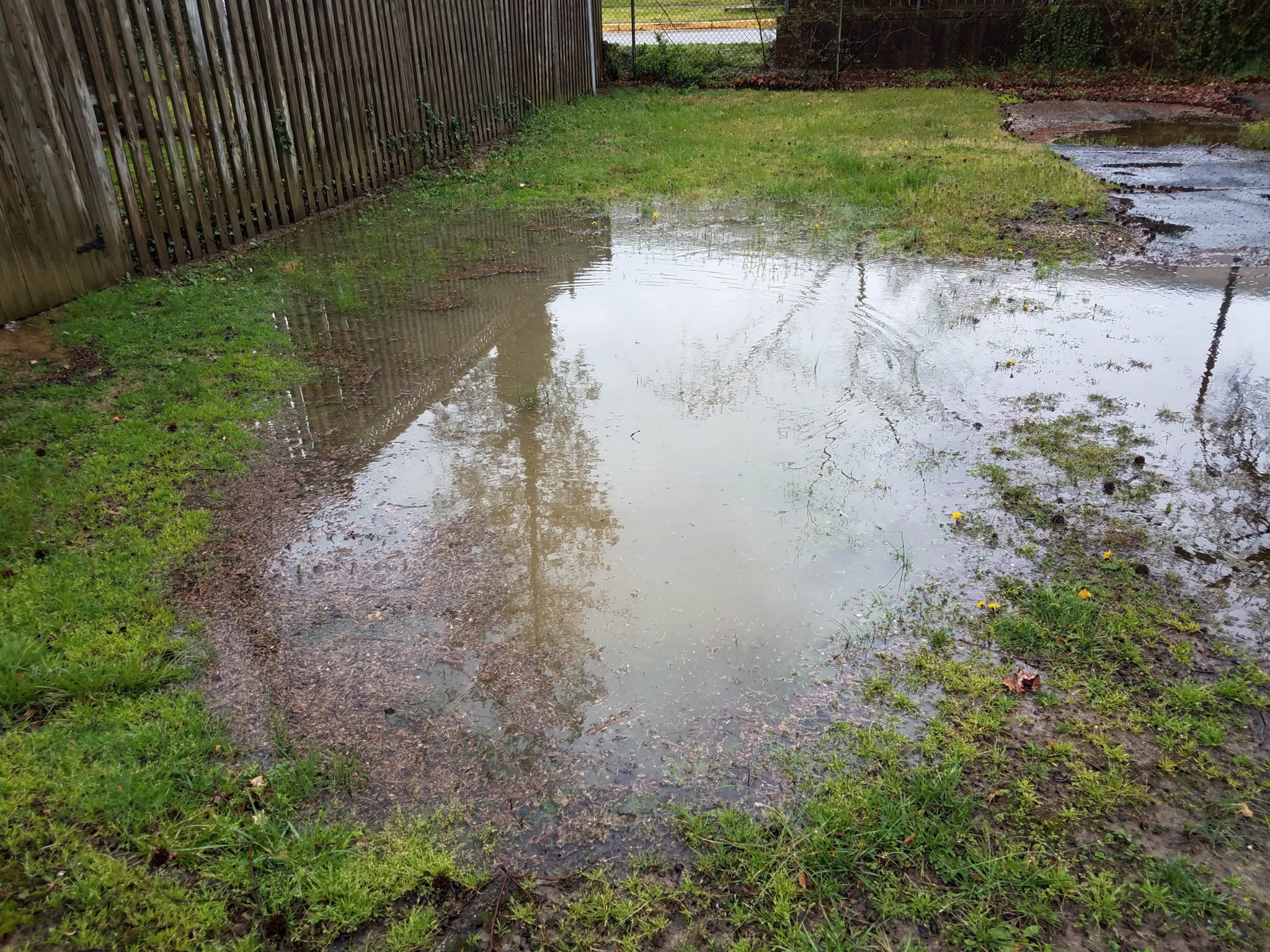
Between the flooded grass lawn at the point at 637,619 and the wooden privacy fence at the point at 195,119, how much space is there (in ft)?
1.86

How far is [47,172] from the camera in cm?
541

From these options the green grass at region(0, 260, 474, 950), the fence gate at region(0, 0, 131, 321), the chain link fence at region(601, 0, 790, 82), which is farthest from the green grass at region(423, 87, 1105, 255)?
the green grass at region(0, 260, 474, 950)

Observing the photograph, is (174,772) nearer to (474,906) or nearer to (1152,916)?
(474,906)

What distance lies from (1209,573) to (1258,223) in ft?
20.8

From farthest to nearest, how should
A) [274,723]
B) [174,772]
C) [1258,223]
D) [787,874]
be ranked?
[1258,223] < [274,723] < [174,772] < [787,874]

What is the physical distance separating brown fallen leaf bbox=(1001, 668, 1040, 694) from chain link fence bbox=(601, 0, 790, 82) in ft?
55.7

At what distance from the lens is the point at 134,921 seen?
210 centimetres

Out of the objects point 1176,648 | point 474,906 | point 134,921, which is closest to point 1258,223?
point 1176,648

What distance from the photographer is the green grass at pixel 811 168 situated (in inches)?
326

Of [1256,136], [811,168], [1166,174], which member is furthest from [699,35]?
[1166,174]

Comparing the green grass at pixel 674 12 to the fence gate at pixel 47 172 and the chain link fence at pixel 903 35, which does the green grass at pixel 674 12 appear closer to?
the chain link fence at pixel 903 35

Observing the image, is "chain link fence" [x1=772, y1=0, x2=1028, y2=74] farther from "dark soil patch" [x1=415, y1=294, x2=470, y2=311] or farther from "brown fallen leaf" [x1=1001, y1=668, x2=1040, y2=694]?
"brown fallen leaf" [x1=1001, y1=668, x2=1040, y2=694]

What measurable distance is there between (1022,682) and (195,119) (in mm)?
7359

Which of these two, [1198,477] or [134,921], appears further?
[1198,477]
